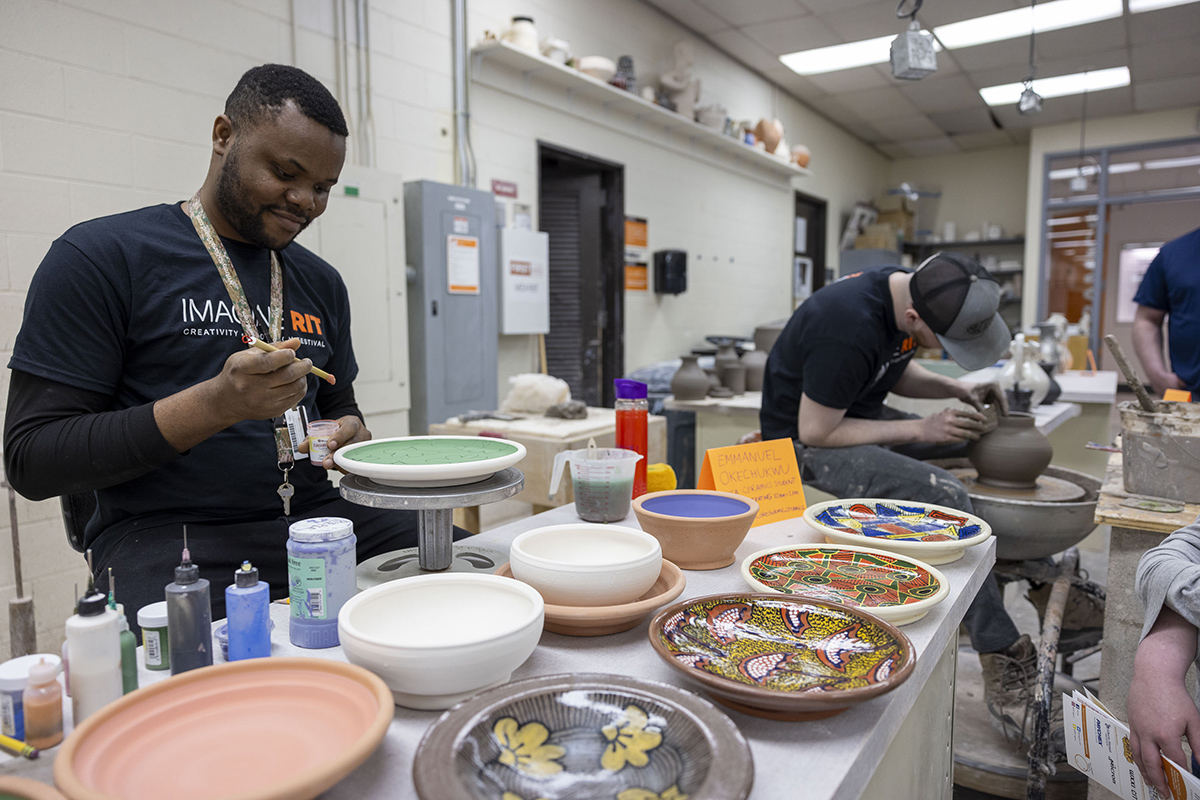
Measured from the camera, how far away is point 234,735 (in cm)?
69

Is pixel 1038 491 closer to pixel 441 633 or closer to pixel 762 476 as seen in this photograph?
pixel 762 476

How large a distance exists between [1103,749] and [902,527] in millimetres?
457

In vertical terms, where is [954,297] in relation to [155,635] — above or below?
above

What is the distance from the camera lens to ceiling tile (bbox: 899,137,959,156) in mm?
8905

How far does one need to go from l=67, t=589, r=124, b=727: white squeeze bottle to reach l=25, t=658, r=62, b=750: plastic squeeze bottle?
2 cm

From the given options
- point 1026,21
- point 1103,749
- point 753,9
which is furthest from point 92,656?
point 1026,21

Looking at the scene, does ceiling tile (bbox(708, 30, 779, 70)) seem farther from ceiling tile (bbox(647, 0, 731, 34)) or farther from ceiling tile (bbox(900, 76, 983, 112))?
ceiling tile (bbox(900, 76, 983, 112))

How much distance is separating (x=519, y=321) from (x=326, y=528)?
3172mm

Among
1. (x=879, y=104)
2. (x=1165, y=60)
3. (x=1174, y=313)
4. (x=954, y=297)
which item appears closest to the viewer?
(x=954, y=297)

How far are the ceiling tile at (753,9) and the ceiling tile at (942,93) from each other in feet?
6.98

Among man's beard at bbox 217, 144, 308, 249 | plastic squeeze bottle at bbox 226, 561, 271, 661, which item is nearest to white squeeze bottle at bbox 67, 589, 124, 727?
plastic squeeze bottle at bbox 226, 561, 271, 661

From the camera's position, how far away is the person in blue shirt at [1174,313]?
2945 millimetres

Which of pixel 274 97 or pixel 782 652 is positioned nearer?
pixel 782 652

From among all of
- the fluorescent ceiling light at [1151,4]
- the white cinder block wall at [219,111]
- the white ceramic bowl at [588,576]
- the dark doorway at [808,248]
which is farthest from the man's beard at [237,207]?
the dark doorway at [808,248]
